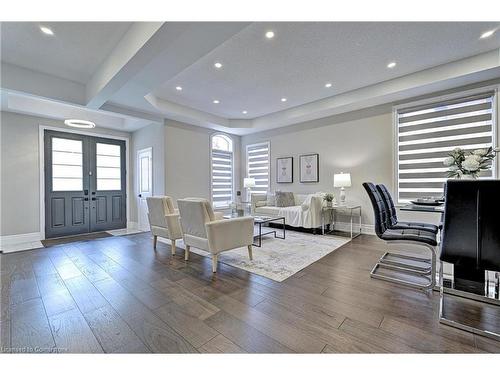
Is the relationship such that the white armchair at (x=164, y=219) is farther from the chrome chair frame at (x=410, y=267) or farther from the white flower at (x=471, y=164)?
the white flower at (x=471, y=164)

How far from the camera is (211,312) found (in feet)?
6.29

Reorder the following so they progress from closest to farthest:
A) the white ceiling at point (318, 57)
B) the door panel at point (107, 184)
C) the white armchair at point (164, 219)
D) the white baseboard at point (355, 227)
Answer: the white ceiling at point (318, 57), the white armchair at point (164, 219), the white baseboard at point (355, 227), the door panel at point (107, 184)

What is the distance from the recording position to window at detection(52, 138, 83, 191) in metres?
4.99

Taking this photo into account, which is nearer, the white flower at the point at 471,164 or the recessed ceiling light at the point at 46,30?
the white flower at the point at 471,164

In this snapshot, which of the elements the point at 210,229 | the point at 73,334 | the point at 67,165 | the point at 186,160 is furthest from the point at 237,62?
the point at 67,165

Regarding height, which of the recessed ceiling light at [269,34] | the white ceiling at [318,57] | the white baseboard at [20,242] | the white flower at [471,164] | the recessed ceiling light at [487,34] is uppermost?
the recessed ceiling light at [487,34]

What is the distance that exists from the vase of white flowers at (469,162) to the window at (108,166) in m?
6.86

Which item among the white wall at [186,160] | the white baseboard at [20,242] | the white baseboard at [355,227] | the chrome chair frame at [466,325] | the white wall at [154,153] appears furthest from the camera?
the white wall at [186,160]

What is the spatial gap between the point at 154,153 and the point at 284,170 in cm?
348

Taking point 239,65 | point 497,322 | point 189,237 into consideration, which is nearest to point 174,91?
point 239,65

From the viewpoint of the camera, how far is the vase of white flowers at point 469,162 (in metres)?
2.38

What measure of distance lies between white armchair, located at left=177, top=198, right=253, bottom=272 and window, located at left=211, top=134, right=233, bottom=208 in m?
3.55

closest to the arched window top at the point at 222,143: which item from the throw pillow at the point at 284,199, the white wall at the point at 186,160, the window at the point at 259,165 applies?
the white wall at the point at 186,160
